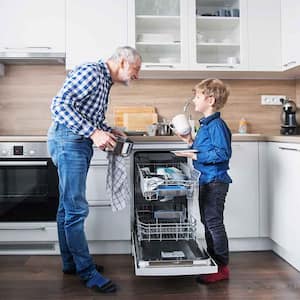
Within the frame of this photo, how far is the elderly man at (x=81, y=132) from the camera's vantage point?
1.78m

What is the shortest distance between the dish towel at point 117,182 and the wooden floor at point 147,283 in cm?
41

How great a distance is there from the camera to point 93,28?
2648 mm

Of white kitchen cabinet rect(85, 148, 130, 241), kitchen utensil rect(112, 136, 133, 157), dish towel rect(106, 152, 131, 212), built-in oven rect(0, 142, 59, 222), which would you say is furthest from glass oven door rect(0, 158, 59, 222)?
kitchen utensil rect(112, 136, 133, 157)

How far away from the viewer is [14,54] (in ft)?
8.69

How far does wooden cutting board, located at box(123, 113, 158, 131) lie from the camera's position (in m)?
2.89

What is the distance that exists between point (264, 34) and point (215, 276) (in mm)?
1770

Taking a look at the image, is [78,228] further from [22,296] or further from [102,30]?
[102,30]

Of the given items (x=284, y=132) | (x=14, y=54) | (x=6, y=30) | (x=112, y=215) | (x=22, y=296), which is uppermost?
(x=6, y=30)

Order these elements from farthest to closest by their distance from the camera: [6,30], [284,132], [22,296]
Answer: [284,132] → [6,30] → [22,296]

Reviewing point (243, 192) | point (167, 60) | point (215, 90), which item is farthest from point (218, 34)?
point (243, 192)

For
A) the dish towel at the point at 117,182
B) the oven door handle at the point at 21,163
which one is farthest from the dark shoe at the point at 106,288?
the oven door handle at the point at 21,163

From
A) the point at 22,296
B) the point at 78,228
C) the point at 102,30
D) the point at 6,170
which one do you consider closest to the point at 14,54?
the point at 102,30

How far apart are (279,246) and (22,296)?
5.19ft

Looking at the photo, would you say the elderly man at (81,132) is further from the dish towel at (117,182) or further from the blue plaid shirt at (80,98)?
the dish towel at (117,182)
